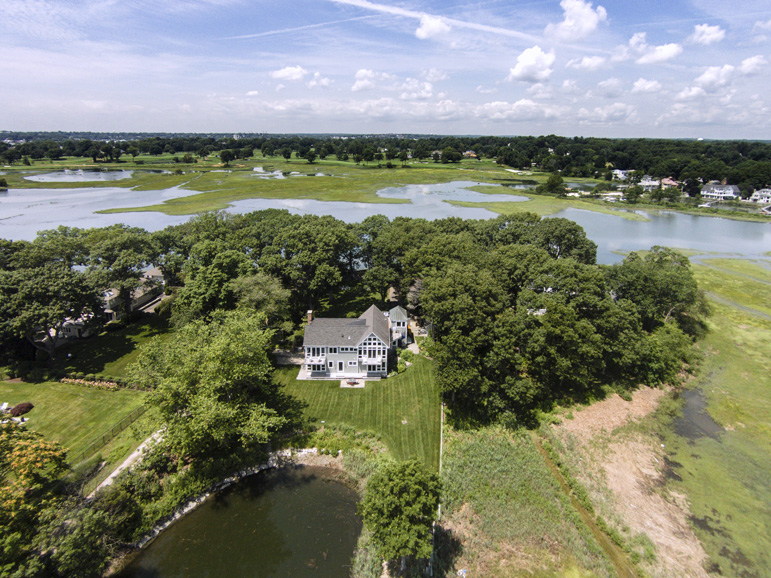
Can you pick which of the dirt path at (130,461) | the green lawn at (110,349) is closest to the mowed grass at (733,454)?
the dirt path at (130,461)

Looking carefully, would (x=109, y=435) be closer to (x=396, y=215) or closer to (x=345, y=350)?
(x=345, y=350)

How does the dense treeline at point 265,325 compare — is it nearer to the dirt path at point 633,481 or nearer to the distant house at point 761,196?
the dirt path at point 633,481

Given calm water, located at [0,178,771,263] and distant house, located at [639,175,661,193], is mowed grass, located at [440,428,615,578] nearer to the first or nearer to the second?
→ calm water, located at [0,178,771,263]

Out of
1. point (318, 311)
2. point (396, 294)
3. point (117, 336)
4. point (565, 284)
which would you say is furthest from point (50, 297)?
point (565, 284)

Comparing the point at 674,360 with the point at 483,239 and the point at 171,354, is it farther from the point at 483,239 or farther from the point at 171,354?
the point at 171,354

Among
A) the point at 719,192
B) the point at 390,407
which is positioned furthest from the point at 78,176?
the point at 719,192

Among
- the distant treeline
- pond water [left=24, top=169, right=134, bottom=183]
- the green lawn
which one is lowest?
the green lawn

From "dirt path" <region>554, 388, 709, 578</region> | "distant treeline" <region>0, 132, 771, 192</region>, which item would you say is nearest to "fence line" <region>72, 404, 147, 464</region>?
"dirt path" <region>554, 388, 709, 578</region>
